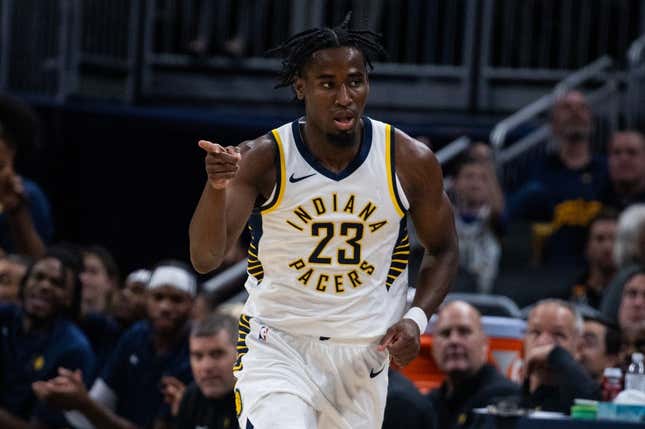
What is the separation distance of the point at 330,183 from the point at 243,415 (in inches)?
36.3

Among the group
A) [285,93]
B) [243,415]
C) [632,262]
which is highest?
[285,93]

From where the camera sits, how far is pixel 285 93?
45.9ft

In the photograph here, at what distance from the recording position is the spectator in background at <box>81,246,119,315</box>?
413 inches

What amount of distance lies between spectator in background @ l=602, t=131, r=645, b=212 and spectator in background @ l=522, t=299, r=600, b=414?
2680 millimetres

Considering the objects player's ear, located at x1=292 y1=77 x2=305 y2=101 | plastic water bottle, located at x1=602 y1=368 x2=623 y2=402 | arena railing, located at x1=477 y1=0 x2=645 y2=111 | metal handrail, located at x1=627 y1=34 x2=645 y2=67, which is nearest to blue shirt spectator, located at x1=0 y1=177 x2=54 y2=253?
arena railing, located at x1=477 y1=0 x2=645 y2=111

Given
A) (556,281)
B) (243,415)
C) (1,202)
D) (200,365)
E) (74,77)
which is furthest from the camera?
(74,77)

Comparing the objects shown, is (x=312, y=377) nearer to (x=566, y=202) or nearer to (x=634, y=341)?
(x=634, y=341)

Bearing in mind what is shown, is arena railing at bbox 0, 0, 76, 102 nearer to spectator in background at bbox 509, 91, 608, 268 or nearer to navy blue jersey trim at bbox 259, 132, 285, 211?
spectator in background at bbox 509, 91, 608, 268

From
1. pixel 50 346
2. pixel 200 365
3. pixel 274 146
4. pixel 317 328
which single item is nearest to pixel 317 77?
pixel 274 146

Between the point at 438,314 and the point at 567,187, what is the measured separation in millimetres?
2523

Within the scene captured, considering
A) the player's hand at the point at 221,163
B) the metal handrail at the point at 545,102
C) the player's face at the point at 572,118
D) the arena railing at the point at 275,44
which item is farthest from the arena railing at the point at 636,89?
the player's hand at the point at 221,163

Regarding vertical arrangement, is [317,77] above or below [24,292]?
above

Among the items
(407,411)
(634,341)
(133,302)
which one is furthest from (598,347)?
(133,302)

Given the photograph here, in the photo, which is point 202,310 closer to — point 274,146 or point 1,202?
point 1,202
